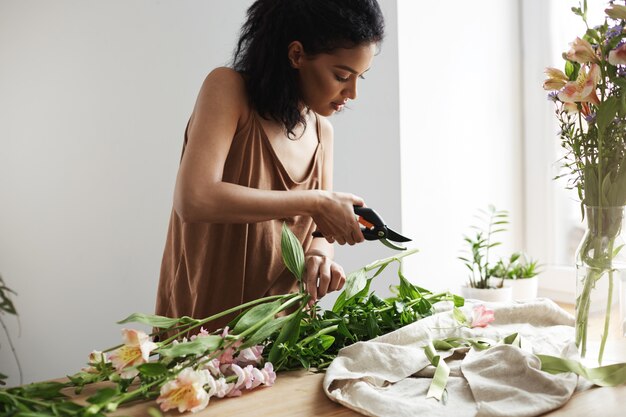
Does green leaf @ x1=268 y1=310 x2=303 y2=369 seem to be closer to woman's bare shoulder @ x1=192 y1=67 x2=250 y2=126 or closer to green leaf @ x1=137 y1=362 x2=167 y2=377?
green leaf @ x1=137 y1=362 x2=167 y2=377

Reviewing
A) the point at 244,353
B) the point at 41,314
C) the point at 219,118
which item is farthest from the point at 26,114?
the point at 244,353

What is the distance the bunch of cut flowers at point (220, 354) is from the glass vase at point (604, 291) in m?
0.23

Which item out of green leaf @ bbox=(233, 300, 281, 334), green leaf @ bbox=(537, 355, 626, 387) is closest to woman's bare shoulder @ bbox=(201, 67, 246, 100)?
green leaf @ bbox=(233, 300, 281, 334)

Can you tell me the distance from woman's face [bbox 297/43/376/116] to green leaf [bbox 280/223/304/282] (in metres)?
0.42

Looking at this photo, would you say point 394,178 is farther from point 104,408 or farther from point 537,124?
point 104,408

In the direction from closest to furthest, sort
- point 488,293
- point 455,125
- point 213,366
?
point 213,366 → point 488,293 → point 455,125

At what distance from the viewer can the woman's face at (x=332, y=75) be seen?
1226mm

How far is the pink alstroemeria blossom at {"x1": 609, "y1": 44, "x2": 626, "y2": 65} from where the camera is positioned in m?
0.77

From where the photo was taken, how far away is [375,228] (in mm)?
1149

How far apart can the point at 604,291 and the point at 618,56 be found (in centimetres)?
29

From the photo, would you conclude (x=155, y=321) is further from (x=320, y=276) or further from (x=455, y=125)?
(x=455, y=125)

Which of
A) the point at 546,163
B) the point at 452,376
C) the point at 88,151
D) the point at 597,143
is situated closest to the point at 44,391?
the point at 452,376

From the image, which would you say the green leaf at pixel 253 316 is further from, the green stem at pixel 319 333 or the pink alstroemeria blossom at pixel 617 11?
the pink alstroemeria blossom at pixel 617 11

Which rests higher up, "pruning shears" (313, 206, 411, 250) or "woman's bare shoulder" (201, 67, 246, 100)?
"woman's bare shoulder" (201, 67, 246, 100)
